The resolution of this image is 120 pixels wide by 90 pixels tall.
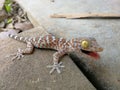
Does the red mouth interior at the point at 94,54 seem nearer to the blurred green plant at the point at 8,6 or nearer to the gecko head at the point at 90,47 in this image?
the gecko head at the point at 90,47

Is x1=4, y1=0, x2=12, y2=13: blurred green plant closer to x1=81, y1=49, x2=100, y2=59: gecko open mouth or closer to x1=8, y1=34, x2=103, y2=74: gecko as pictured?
x1=8, y1=34, x2=103, y2=74: gecko

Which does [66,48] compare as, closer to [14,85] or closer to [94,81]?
[94,81]

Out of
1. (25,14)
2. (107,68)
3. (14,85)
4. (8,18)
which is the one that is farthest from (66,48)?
(8,18)

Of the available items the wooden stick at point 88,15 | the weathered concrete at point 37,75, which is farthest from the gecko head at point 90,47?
the wooden stick at point 88,15

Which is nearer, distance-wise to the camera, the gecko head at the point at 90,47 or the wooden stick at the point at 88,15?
the gecko head at the point at 90,47

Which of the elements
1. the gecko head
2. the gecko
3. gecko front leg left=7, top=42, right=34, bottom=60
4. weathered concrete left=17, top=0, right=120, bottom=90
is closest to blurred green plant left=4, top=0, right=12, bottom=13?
weathered concrete left=17, top=0, right=120, bottom=90

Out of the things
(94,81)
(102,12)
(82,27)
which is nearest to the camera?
Result: (94,81)
